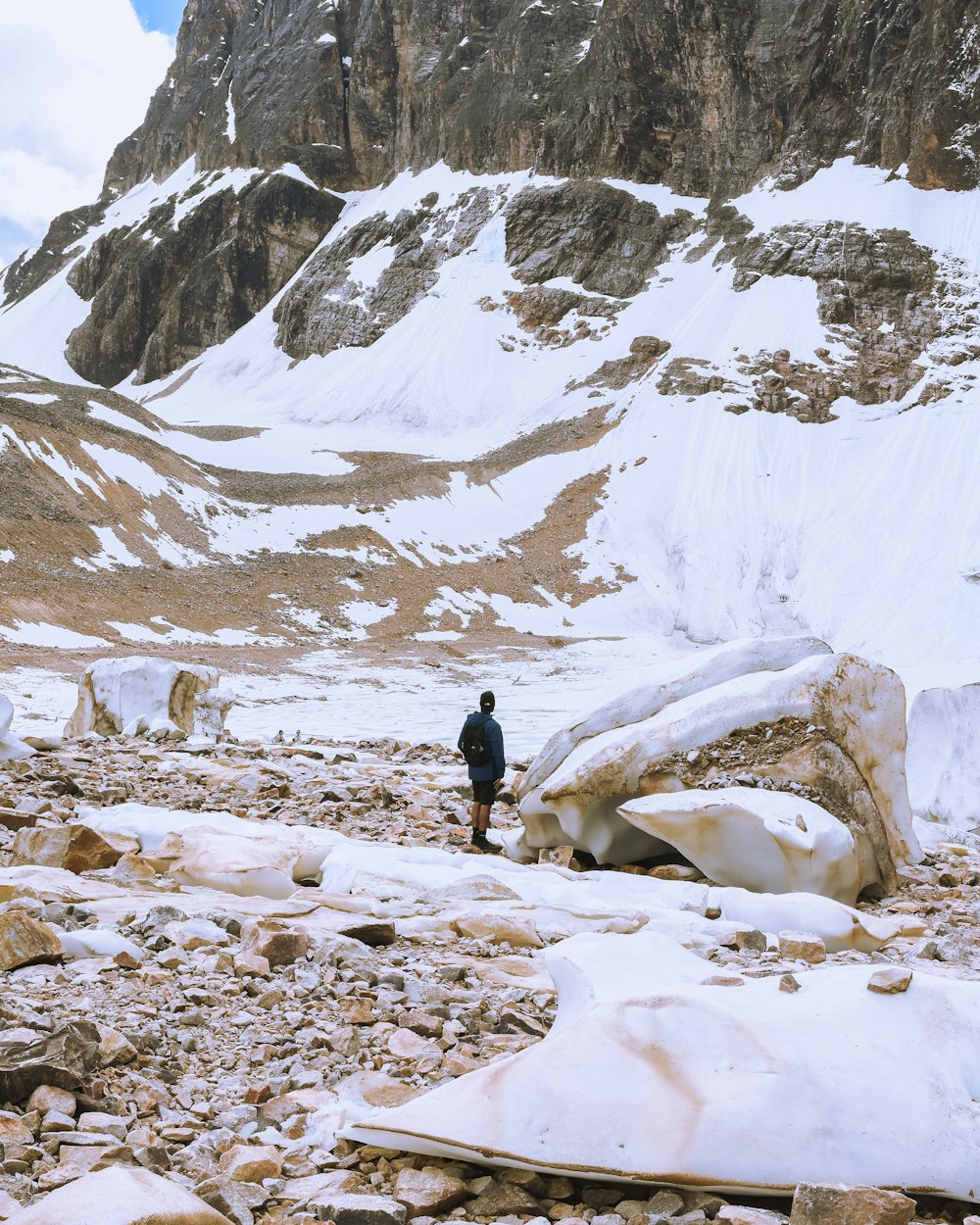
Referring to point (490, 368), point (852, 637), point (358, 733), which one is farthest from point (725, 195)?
point (358, 733)

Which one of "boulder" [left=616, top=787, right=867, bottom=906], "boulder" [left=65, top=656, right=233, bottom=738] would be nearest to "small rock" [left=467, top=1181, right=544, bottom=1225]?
"boulder" [left=616, top=787, right=867, bottom=906]

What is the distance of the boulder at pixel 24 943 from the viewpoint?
3391mm

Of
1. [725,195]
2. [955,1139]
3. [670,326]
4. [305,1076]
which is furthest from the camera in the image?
[725,195]

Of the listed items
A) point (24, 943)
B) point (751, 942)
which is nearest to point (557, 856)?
point (751, 942)

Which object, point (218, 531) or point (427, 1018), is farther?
point (218, 531)

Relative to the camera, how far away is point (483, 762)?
23.3 ft

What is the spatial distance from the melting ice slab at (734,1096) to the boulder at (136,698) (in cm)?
973

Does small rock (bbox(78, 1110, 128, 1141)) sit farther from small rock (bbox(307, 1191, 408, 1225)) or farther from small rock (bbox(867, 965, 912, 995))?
small rock (bbox(867, 965, 912, 995))

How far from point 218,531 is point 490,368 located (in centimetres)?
3000

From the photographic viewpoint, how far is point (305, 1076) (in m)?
2.75

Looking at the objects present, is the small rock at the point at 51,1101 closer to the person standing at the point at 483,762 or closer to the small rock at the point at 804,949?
the small rock at the point at 804,949

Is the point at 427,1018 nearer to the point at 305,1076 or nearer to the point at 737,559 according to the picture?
the point at 305,1076

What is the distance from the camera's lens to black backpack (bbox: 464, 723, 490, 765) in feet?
23.3

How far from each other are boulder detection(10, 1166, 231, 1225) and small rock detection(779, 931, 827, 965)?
2.77 meters
